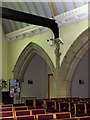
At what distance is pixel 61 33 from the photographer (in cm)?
Result: 1303

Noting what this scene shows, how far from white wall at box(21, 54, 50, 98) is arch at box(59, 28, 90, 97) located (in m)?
4.40

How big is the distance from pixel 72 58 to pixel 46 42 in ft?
6.53

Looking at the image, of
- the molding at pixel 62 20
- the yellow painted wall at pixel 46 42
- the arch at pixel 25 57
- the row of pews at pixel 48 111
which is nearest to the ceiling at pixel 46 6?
the molding at pixel 62 20

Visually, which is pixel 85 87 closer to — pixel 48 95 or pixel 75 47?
pixel 48 95

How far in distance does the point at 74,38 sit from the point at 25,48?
4.08 meters

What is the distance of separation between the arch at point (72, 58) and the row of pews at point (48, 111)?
300 cm

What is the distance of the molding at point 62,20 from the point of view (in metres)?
11.6

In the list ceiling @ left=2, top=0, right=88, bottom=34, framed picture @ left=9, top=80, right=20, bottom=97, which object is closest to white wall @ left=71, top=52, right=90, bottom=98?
framed picture @ left=9, top=80, right=20, bottom=97

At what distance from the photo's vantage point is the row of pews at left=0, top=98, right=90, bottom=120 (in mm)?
5629

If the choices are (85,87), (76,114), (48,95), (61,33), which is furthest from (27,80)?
(76,114)

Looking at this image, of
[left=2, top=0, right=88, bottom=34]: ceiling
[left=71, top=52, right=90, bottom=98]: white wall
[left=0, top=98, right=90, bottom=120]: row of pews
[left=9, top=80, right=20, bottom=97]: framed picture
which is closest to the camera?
[left=0, top=98, right=90, bottom=120]: row of pews

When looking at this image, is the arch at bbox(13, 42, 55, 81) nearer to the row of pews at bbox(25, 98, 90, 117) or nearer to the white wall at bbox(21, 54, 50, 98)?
the white wall at bbox(21, 54, 50, 98)

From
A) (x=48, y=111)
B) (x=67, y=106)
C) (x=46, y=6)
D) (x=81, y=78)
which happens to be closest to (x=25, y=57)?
(x=81, y=78)

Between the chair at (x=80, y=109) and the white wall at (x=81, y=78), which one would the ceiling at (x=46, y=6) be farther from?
the chair at (x=80, y=109)
